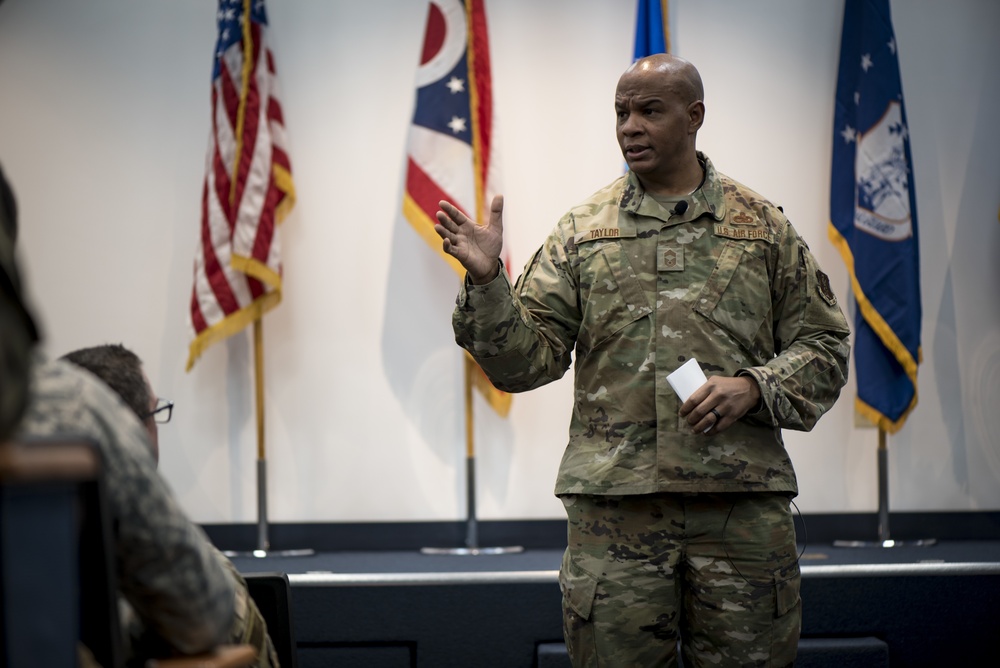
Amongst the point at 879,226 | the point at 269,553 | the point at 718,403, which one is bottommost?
the point at 269,553

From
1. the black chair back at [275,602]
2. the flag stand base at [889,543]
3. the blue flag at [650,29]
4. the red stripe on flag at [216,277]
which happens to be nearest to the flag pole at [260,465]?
the red stripe on flag at [216,277]

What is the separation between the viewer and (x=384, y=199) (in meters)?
4.20

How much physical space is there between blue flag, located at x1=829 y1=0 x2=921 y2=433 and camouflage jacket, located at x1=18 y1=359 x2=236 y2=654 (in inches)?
126

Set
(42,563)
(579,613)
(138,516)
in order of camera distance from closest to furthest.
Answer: (42,563) < (138,516) < (579,613)

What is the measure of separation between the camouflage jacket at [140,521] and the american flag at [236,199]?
2695 millimetres

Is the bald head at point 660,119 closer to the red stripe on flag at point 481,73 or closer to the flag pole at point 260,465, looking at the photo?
the red stripe on flag at point 481,73

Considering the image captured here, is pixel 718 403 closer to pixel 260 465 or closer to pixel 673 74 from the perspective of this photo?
pixel 673 74

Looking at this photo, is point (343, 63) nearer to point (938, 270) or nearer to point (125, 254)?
point (125, 254)

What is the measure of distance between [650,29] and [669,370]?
7.43 ft

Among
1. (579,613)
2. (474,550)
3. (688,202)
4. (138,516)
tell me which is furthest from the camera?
(474,550)

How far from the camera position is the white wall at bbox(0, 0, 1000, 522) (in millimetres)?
4191

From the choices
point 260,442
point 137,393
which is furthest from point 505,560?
point 137,393

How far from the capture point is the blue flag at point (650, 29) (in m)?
3.95

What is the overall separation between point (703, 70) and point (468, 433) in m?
1.73
